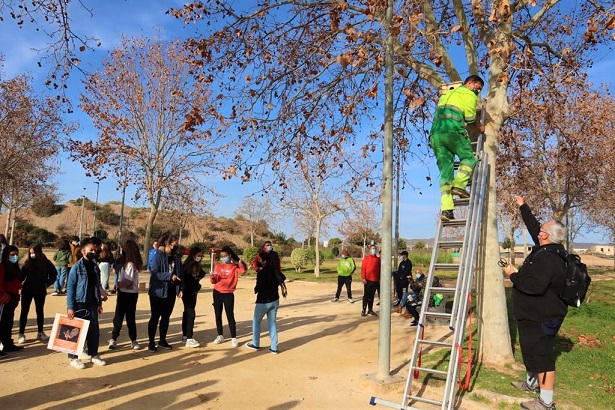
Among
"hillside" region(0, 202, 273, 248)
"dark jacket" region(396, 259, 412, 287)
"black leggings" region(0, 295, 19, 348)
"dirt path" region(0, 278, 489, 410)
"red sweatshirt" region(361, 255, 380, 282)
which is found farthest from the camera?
"hillside" region(0, 202, 273, 248)

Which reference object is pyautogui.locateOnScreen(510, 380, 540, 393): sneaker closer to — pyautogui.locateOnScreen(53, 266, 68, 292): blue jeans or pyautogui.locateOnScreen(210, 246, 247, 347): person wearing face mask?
pyautogui.locateOnScreen(210, 246, 247, 347): person wearing face mask

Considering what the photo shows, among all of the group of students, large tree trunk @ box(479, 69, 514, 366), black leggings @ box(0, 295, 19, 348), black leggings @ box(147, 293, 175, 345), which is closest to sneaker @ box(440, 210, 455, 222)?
large tree trunk @ box(479, 69, 514, 366)

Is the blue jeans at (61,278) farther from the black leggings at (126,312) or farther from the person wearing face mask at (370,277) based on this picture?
the person wearing face mask at (370,277)

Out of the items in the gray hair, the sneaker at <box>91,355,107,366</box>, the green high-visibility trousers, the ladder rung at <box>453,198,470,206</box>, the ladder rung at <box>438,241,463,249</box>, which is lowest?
the sneaker at <box>91,355,107,366</box>

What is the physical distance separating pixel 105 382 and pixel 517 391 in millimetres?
5630

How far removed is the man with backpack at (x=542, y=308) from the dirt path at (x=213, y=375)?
910 mm

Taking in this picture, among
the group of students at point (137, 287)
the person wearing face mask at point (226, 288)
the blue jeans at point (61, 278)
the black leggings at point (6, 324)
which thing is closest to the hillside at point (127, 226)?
the blue jeans at point (61, 278)

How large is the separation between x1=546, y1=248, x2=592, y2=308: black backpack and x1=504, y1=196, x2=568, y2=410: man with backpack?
0.12ft

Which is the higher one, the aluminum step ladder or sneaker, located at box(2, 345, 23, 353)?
the aluminum step ladder

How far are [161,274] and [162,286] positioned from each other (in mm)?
223

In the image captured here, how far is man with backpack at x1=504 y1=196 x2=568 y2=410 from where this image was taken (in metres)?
5.38

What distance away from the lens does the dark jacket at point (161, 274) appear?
8.30 meters

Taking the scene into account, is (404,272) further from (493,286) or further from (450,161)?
(450,161)

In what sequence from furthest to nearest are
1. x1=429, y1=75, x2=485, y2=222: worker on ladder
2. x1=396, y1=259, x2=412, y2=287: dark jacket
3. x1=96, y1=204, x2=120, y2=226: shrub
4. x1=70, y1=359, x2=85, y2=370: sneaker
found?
x1=96, y1=204, x2=120, y2=226: shrub
x1=396, y1=259, x2=412, y2=287: dark jacket
x1=70, y1=359, x2=85, y2=370: sneaker
x1=429, y1=75, x2=485, y2=222: worker on ladder
